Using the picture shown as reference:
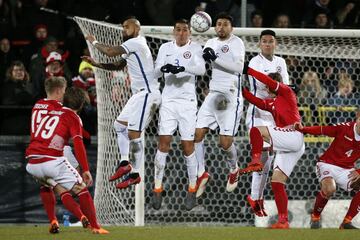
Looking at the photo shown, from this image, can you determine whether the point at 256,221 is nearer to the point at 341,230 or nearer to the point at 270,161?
the point at 270,161

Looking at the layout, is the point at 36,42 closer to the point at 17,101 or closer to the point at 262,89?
the point at 17,101

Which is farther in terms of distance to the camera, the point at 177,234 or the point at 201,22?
the point at 201,22

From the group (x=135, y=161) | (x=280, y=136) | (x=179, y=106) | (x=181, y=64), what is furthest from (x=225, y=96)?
(x=135, y=161)

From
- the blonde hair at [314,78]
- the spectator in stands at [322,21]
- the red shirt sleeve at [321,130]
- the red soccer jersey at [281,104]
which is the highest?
the spectator in stands at [322,21]

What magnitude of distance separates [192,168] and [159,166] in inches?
15.4

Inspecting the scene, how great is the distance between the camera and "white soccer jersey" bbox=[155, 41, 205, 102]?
1557cm

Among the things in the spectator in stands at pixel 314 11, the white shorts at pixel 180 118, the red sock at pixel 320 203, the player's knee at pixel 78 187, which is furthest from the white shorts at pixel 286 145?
the spectator in stands at pixel 314 11

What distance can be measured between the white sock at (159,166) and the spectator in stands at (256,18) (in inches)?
155

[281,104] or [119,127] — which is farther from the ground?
[281,104]

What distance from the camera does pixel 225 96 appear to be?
15789 mm

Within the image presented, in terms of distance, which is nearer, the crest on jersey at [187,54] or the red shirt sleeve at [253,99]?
the red shirt sleeve at [253,99]

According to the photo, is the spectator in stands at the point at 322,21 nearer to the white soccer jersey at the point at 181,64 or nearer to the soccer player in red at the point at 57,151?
the white soccer jersey at the point at 181,64

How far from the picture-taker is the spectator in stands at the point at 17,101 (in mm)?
18391

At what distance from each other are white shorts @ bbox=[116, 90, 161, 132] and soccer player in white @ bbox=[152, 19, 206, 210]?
0.16 metres
